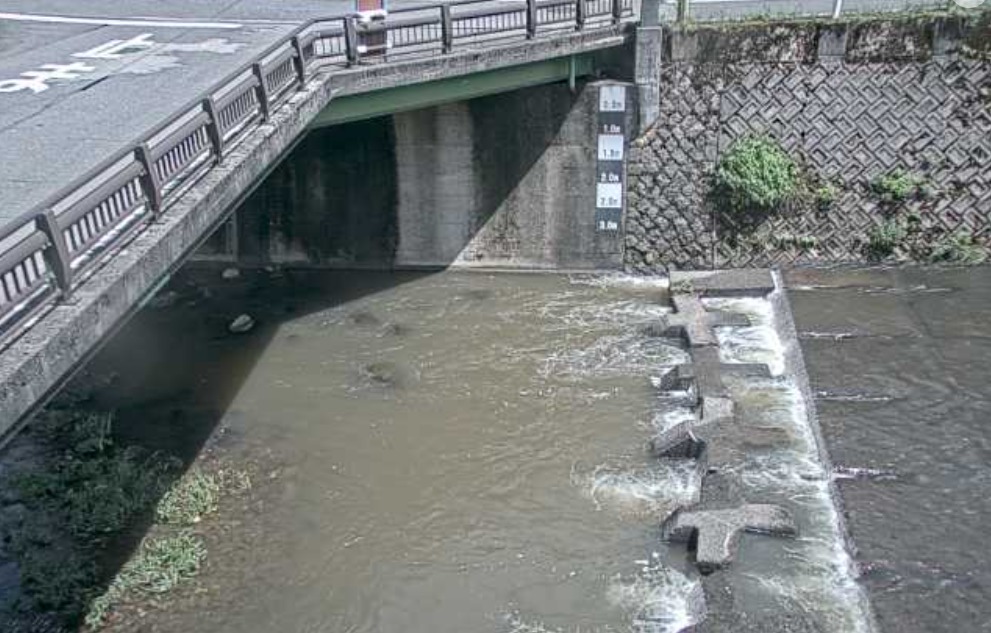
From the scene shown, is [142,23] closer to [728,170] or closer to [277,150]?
[277,150]

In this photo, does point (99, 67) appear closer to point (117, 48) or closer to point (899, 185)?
point (117, 48)

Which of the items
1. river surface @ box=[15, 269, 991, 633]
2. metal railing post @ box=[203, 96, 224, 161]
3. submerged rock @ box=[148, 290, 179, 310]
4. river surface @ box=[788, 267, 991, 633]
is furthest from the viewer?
submerged rock @ box=[148, 290, 179, 310]

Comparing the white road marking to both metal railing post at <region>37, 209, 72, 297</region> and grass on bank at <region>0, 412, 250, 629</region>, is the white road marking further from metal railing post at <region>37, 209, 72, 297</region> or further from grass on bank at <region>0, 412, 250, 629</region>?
metal railing post at <region>37, 209, 72, 297</region>

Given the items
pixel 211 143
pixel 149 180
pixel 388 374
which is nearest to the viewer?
pixel 149 180

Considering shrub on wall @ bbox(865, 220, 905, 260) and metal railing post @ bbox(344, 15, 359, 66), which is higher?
metal railing post @ bbox(344, 15, 359, 66)

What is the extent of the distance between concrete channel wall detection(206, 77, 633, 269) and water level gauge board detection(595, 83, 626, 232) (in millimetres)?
158

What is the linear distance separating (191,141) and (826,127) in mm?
11567

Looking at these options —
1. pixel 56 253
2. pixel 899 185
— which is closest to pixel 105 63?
pixel 56 253

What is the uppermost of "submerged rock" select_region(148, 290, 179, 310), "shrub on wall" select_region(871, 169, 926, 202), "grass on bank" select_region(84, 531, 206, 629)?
"shrub on wall" select_region(871, 169, 926, 202)

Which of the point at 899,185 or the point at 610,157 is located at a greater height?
the point at 610,157

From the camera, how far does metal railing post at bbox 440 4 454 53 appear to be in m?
13.9

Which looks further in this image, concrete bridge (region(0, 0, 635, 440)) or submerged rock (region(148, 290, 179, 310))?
submerged rock (region(148, 290, 179, 310))

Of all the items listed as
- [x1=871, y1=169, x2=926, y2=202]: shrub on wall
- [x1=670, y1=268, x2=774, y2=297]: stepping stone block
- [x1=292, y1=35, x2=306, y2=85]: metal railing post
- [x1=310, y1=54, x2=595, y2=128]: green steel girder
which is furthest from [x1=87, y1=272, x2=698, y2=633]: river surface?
[x1=292, y1=35, x2=306, y2=85]: metal railing post

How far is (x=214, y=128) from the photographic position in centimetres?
914
